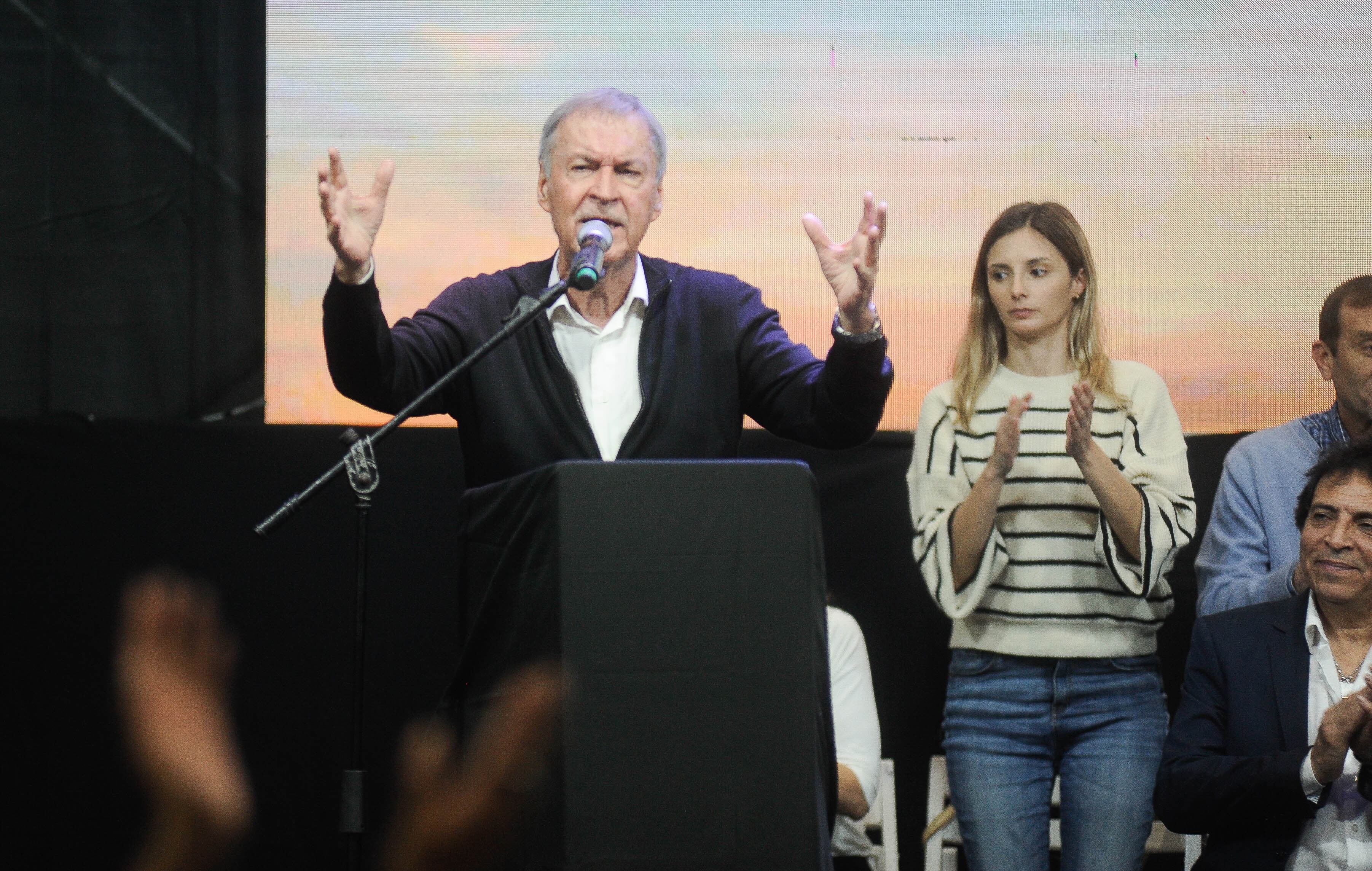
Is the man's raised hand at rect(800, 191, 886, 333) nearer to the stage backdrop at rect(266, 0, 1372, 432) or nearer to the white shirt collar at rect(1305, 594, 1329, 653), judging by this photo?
the white shirt collar at rect(1305, 594, 1329, 653)

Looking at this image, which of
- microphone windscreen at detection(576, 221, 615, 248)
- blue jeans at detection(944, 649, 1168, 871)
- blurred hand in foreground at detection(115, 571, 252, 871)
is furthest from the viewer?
blurred hand in foreground at detection(115, 571, 252, 871)

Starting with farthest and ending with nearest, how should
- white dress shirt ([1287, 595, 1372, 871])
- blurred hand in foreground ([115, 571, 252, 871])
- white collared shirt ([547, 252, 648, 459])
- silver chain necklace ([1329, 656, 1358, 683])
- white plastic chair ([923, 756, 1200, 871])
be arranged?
blurred hand in foreground ([115, 571, 252, 871]), white plastic chair ([923, 756, 1200, 871]), silver chain necklace ([1329, 656, 1358, 683]), white dress shirt ([1287, 595, 1372, 871]), white collared shirt ([547, 252, 648, 459])

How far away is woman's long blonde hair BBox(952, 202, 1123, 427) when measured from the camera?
2354 mm

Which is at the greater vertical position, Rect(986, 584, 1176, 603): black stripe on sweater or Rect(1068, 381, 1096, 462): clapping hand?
Rect(1068, 381, 1096, 462): clapping hand

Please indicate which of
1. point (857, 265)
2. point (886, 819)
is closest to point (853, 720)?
point (886, 819)

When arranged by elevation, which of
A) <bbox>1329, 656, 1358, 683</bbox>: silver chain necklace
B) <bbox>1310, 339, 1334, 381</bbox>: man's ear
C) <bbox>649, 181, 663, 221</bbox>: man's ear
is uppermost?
<bbox>649, 181, 663, 221</bbox>: man's ear

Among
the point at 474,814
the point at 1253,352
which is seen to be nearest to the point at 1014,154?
the point at 1253,352

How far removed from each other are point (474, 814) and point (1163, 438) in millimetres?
1513

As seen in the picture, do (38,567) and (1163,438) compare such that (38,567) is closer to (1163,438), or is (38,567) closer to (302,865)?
(302,865)


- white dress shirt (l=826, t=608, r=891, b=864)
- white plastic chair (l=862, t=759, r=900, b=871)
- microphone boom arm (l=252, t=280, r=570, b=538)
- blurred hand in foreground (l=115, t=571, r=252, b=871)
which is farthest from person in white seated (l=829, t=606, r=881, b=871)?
blurred hand in foreground (l=115, t=571, r=252, b=871)

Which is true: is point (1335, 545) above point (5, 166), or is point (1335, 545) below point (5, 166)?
below

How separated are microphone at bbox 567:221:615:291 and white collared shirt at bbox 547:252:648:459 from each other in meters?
0.16

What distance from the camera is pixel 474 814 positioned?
131cm

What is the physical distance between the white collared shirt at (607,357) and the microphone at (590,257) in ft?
0.52
